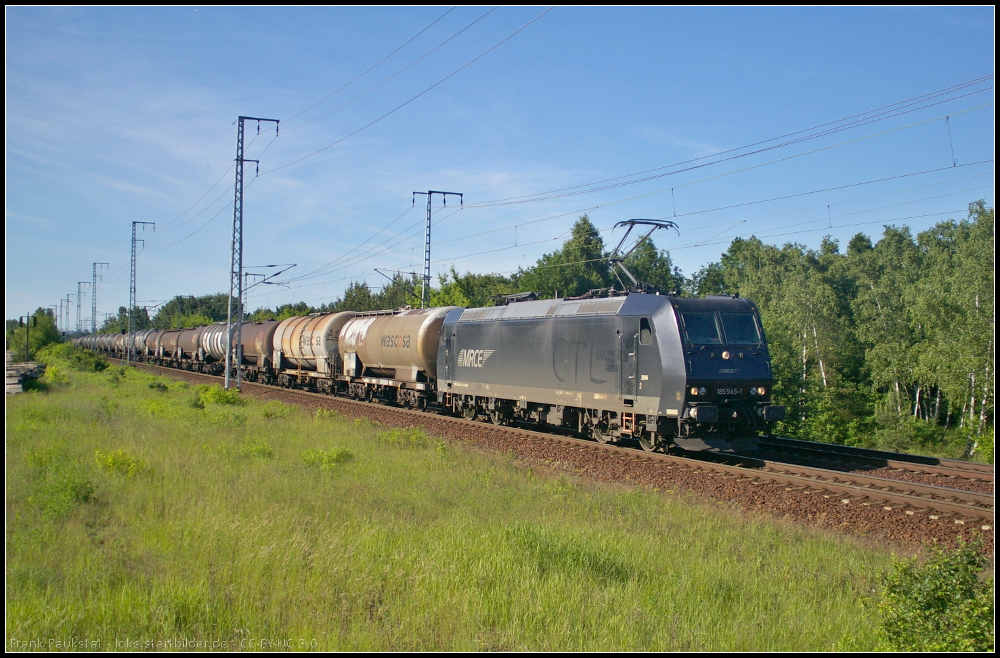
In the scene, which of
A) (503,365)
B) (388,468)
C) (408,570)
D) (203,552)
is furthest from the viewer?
(503,365)

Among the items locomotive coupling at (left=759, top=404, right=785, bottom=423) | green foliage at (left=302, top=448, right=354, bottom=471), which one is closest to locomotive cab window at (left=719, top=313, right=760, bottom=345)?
locomotive coupling at (left=759, top=404, right=785, bottom=423)

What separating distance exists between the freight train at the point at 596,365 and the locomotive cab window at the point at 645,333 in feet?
0.08

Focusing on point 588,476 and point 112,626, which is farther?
point 588,476

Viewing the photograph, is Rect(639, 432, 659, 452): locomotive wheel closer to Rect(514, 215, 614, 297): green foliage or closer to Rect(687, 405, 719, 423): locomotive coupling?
Rect(687, 405, 719, 423): locomotive coupling

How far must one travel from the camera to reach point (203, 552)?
278 inches

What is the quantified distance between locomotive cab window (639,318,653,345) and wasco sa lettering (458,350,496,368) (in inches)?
250

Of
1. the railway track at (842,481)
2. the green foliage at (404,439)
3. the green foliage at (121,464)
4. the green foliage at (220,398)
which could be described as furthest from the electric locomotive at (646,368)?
the green foliage at (220,398)

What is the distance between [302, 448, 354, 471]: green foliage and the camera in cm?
Result: 1298

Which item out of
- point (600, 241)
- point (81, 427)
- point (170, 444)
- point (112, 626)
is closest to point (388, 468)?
point (170, 444)

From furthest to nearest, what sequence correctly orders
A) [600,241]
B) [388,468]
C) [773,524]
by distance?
[600,241] → [388,468] → [773,524]

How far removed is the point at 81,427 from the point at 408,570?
547 inches

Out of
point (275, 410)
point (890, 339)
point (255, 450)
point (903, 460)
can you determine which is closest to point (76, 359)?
point (275, 410)

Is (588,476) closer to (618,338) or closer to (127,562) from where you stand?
(618,338)

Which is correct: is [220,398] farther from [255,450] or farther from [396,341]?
[255,450]
